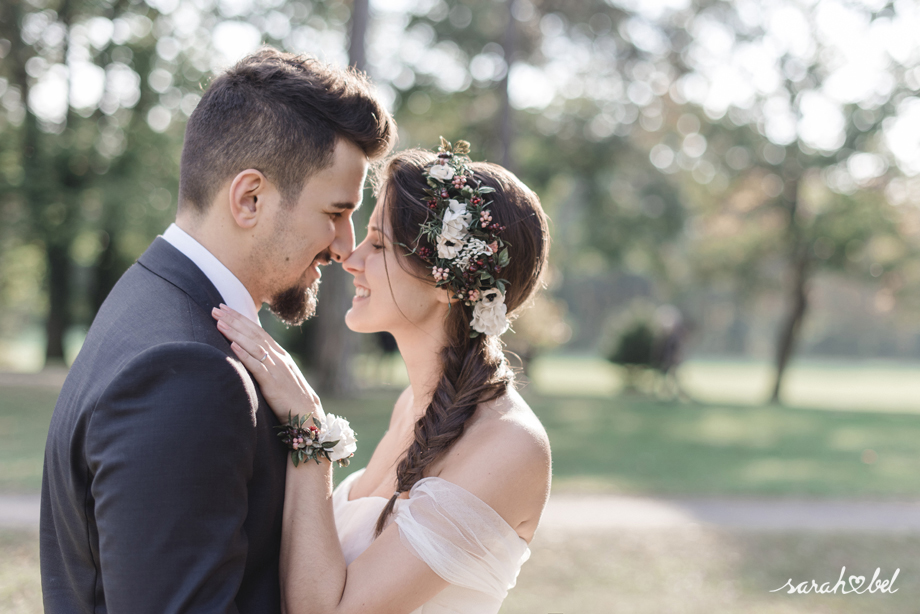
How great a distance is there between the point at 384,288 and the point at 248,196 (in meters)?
0.89

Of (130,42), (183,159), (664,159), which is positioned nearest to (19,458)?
(183,159)

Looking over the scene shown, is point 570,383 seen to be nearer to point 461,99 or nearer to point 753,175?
point 753,175

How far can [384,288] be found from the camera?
2.98m

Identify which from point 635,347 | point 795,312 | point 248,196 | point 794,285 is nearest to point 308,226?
point 248,196

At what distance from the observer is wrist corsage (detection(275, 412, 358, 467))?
2.17m

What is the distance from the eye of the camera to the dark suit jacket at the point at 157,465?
1628mm

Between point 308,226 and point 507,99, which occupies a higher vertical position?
point 308,226

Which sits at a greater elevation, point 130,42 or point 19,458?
point 130,42

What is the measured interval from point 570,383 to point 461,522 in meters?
26.9

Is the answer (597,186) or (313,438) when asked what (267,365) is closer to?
(313,438)

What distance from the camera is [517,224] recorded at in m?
2.91

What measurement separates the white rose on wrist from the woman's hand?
0.04 meters

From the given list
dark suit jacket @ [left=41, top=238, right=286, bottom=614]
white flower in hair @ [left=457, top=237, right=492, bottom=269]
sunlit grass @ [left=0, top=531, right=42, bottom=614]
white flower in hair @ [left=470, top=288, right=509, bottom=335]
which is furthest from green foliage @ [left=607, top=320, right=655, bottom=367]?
dark suit jacket @ [left=41, top=238, right=286, bottom=614]

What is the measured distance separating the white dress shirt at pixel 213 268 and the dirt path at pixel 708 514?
610 centimetres
